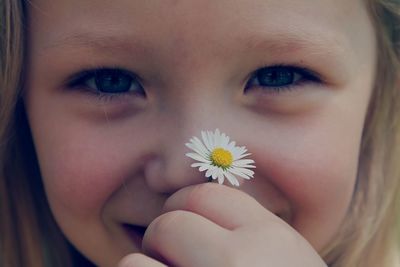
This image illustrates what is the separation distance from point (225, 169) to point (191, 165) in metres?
0.05

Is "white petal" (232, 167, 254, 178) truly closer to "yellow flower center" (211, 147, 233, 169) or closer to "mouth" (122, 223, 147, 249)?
"yellow flower center" (211, 147, 233, 169)

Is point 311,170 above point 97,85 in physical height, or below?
below

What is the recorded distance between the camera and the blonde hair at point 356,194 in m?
1.46

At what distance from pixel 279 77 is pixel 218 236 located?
37cm

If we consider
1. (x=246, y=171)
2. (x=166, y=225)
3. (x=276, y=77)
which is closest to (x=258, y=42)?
(x=276, y=77)

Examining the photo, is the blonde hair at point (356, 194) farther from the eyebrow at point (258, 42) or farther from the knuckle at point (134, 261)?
the knuckle at point (134, 261)

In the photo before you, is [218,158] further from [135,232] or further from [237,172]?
[135,232]

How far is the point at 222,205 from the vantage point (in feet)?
3.46

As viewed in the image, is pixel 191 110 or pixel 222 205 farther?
pixel 191 110

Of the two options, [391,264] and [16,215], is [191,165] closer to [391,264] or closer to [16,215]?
[16,215]

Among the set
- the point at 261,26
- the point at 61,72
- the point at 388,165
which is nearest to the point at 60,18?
the point at 61,72

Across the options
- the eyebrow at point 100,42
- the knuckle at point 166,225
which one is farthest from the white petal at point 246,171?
the eyebrow at point 100,42

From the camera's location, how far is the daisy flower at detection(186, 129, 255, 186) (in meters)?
1.11

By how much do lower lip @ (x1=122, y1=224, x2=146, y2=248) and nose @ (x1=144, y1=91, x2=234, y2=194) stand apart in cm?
14
